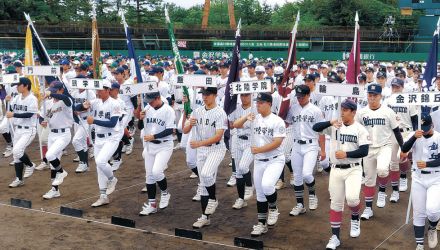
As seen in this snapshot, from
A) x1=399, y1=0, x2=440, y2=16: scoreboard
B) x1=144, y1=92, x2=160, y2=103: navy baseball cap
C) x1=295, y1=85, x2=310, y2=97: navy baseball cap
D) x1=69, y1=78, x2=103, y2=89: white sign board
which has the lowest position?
x1=144, y1=92, x2=160, y2=103: navy baseball cap

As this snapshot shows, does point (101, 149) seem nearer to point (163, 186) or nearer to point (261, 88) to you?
point (163, 186)

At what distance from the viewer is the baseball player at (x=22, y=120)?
1188 centimetres

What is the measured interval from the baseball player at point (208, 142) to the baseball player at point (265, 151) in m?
0.53

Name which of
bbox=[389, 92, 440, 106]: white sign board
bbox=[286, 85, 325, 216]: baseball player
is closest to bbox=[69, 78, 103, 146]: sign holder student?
bbox=[286, 85, 325, 216]: baseball player

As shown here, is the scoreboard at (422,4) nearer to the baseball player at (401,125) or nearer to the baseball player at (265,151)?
the baseball player at (401,125)

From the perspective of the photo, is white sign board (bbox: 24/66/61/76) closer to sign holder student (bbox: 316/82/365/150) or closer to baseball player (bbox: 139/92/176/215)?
baseball player (bbox: 139/92/176/215)

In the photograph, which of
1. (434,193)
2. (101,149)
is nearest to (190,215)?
(101,149)

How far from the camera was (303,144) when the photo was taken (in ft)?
32.0

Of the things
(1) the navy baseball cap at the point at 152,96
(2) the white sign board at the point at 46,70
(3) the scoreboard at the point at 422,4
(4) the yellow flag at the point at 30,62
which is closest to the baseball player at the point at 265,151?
(1) the navy baseball cap at the point at 152,96

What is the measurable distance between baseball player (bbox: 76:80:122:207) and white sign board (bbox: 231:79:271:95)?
2.88 metres

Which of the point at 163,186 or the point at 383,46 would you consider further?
the point at 383,46

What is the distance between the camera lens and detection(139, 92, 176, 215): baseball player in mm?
9953

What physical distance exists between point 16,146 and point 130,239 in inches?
180

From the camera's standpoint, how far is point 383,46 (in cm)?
4053
